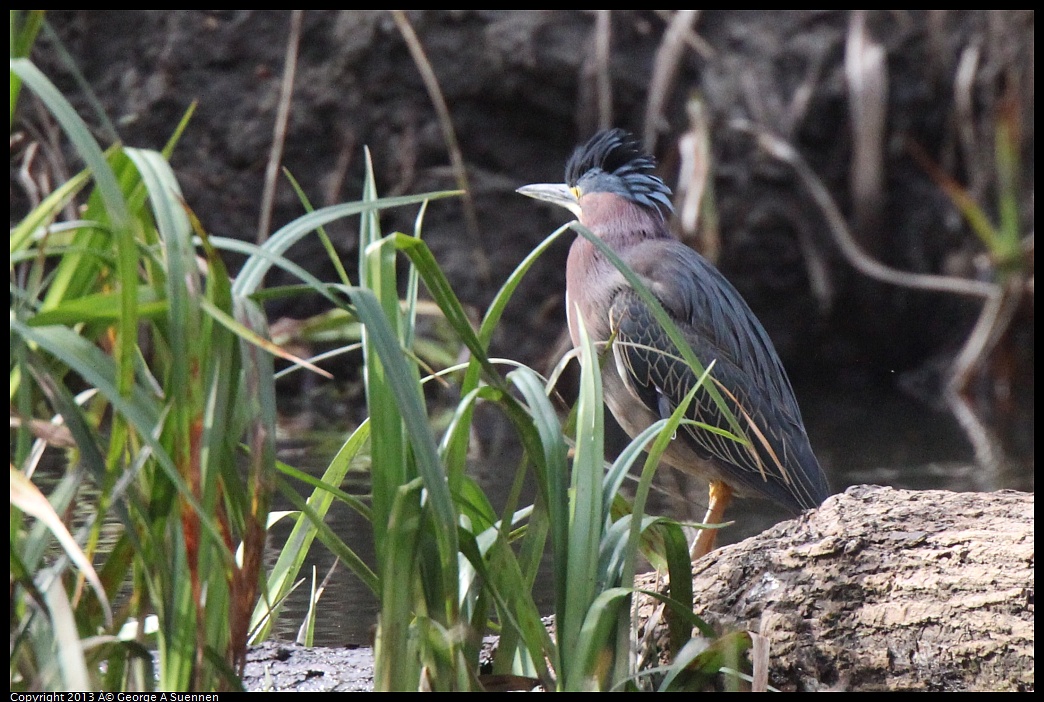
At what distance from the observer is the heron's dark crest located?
4246mm

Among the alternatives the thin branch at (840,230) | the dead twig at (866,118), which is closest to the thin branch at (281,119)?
the thin branch at (840,230)

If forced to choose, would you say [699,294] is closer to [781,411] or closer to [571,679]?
[781,411]

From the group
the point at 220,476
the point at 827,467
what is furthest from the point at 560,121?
the point at 220,476

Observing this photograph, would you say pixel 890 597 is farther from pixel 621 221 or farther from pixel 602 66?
pixel 602 66

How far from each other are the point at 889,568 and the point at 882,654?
195mm

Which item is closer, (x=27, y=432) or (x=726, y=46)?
(x=27, y=432)

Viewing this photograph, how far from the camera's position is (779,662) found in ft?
8.19

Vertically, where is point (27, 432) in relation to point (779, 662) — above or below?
above

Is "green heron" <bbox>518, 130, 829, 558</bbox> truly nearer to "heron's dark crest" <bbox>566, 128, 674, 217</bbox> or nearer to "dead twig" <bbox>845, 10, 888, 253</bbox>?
"heron's dark crest" <bbox>566, 128, 674, 217</bbox>

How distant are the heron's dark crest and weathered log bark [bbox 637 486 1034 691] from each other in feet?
5.88

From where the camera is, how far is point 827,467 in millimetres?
5609

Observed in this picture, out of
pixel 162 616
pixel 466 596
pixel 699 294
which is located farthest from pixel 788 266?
pixel 162 616

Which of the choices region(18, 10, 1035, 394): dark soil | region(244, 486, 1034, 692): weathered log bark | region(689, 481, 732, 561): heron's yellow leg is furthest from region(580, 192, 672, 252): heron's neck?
region(18, 10, 1035, 394): dark soil

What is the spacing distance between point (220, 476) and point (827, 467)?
416 cm
